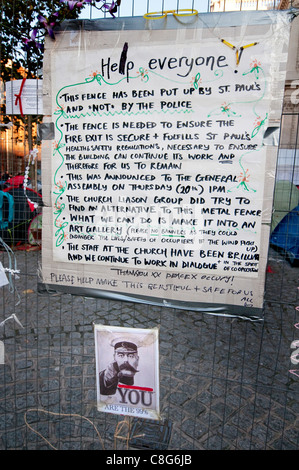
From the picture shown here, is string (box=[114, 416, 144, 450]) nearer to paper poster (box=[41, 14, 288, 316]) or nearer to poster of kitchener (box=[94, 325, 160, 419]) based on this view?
poster of kitchener (box=[94, 325, 160, 419])

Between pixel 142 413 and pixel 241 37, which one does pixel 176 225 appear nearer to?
pixel 241 37

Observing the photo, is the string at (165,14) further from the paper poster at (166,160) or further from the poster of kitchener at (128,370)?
the poster of kitchener at (128,370)

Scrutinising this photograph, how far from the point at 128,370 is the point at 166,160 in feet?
4.89

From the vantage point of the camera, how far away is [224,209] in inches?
84.6

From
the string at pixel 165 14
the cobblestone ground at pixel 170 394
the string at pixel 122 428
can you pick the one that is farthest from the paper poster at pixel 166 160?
the string at pixel 122 428

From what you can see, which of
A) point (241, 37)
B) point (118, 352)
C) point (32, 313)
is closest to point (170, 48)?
point (241, 37)

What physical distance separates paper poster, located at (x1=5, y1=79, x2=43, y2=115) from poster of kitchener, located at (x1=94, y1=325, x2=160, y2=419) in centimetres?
163

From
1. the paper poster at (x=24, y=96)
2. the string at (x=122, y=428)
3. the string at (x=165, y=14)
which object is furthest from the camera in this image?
the string at (x=122, y=428)

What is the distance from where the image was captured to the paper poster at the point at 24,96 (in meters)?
2.33

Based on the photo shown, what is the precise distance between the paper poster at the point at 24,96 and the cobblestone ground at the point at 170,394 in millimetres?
1120

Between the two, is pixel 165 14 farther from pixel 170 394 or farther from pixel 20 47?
pixel 170 394

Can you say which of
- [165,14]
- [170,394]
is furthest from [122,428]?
[165,14]

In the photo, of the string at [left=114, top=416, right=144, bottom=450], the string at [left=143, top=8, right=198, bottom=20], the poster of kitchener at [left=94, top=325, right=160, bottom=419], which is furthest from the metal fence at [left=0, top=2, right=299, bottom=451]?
the string at [left=143, top=8, right=198, bottom=20]

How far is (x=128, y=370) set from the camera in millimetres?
2354
